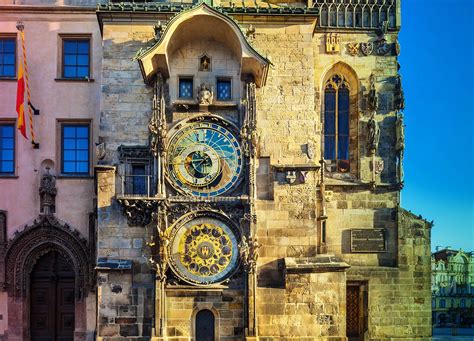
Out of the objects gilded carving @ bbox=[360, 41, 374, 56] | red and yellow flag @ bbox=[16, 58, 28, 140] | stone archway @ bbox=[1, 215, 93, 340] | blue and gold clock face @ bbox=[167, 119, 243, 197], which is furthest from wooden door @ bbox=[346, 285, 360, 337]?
red and yellow flag @ bbox=[16, 58, 28, 140]

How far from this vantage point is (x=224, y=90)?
1973cm

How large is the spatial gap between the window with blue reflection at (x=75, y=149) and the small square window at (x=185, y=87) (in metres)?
4.46

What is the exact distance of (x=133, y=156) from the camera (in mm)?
19219

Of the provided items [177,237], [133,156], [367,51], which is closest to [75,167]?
[133,156]

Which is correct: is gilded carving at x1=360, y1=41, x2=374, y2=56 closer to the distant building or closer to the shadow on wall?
the shadow on wall

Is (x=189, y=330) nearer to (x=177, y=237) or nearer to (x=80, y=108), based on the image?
(x=177, y=237)

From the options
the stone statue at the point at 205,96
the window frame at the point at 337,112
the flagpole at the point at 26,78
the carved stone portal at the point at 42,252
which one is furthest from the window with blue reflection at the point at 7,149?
the window frame at the point at 337,112

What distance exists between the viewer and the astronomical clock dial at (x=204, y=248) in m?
18.6

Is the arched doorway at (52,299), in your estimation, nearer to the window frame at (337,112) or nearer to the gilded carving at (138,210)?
the gilded carving at (138,210)

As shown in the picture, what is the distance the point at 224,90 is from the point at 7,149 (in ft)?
25.5

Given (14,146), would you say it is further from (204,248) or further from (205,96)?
(204,248)

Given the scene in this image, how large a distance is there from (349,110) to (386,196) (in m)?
3.02

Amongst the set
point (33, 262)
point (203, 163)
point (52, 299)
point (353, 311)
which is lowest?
point (353, 311)

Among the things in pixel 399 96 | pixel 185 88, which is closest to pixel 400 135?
pixel 399 96
